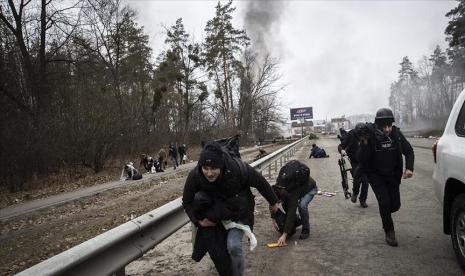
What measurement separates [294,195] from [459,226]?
94.0 inches

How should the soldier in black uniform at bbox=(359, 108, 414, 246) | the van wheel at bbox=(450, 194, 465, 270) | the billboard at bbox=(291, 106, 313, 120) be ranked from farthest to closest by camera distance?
the billboard at bbox=(291, 106, 313, 120)
the soldier in black uniform at bbox=(359, 108, 414, 246)
the van wheel at bbox=(450, 194, 465, 270)

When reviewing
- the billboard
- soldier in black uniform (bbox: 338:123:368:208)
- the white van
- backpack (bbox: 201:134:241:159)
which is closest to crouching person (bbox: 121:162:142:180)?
soldier in black uniform (bbox: 338:123:368:208)

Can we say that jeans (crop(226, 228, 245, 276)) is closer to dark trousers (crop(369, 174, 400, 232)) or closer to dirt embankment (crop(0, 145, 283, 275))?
dark trousers (crop(369, 174, 400, 232))

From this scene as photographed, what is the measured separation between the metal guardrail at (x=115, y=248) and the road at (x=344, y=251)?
74cm

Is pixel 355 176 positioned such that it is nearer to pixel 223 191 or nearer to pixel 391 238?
pixel 391 238

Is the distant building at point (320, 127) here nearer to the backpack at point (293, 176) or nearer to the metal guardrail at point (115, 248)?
the backpack at point (293, 176)

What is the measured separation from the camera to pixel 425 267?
15.4ft

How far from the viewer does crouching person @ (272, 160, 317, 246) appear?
6.32m

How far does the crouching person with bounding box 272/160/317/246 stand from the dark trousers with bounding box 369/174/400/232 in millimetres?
1052

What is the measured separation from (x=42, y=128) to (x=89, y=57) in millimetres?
7194

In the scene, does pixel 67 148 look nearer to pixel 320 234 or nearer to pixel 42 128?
pixel 42 128

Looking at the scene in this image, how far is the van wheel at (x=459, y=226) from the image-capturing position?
4.43 meters

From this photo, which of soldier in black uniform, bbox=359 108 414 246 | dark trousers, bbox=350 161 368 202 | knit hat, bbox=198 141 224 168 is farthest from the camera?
dark trousers, bbox=350 161 368 202

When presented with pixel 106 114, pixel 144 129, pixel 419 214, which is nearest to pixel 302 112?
pixel 144 129
